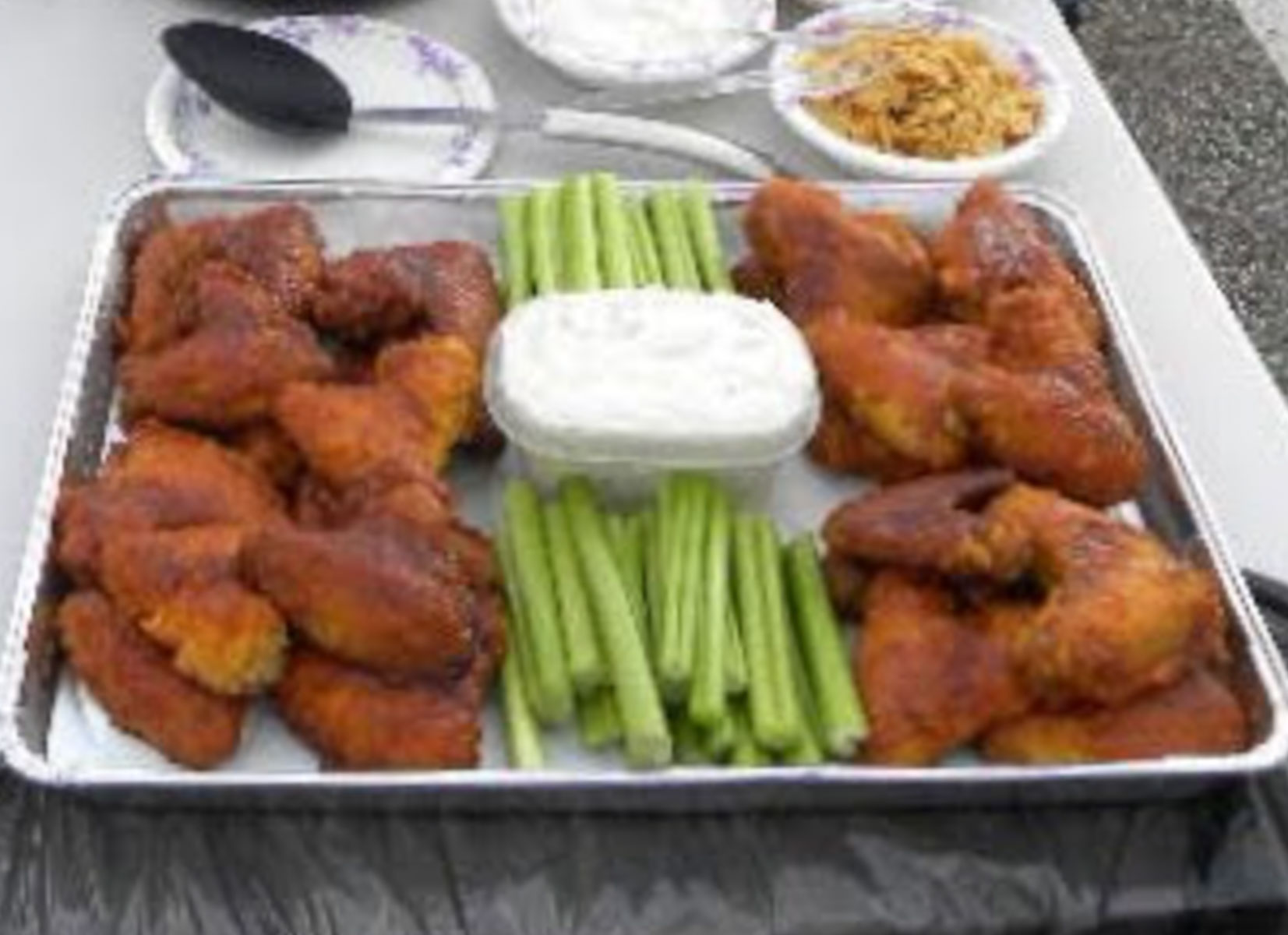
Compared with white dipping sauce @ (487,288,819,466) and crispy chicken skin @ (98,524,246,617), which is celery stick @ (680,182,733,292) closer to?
white dipping sauce @ (487,288,819,466)

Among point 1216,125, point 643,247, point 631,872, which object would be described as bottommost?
point 1216,125

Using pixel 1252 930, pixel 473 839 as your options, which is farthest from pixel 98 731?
pixel 1252 930

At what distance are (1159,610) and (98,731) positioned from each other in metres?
0.67

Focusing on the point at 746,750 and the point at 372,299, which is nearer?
the point at 746,750

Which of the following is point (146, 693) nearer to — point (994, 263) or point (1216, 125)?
point (994, 263)

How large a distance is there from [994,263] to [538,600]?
0.49m

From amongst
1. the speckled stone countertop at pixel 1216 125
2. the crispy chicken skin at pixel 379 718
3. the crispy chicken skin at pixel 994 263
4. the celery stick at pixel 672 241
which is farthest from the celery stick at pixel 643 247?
the speckled stone countertop at pixel 1216 125

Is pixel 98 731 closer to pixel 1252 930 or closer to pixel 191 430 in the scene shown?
pixel 191 430

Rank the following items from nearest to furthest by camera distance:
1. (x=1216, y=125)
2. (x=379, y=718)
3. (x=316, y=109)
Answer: (x=379, y=718) < (x=316, y=109) < (x=1216, y=125)

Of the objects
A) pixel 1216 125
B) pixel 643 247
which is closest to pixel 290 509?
pixel 643 247

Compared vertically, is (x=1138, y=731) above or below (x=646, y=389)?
below

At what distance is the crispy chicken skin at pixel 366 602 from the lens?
1.12 meters

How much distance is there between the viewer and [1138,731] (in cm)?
115

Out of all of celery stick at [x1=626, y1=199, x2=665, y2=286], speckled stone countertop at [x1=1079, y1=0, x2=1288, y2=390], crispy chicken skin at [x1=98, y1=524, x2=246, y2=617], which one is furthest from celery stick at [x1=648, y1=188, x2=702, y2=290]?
speckled stone countertop at [x1=1079, y1=0, x2=1288, y2=390]
